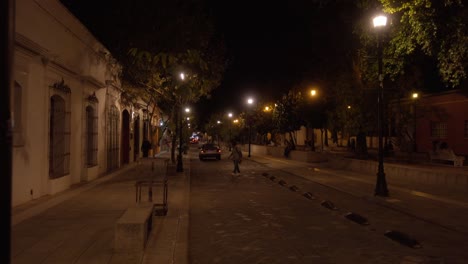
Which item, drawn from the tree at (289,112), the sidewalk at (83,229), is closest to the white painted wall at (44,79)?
the sidewalk at (83,229)

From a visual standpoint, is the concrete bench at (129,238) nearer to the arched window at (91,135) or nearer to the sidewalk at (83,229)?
the sidewalk at (83,229)

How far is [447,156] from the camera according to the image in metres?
22.5

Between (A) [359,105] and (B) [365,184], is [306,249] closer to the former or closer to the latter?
(B) [365,184]

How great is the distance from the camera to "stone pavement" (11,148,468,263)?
717 cm

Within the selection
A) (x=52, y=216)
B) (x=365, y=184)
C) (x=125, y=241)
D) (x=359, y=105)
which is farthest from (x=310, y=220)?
(x=359, y=105)

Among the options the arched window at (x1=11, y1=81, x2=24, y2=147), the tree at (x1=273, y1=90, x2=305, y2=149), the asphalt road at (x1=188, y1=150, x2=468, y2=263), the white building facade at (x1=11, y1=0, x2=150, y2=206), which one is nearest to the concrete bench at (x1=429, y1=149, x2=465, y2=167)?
the asphalt road at (x1=188, y1=150, x2=468, y2=263)

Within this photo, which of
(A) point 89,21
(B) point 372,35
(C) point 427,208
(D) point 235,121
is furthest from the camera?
(D) point 235,121

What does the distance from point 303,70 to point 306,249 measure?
2583 centimetres

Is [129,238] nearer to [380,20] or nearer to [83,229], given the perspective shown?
[83,229]

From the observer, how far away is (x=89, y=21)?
26.8 m

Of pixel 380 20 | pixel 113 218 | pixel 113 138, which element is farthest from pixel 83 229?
pixel 113 138

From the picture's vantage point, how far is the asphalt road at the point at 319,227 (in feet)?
24.9

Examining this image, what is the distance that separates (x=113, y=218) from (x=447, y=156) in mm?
17980

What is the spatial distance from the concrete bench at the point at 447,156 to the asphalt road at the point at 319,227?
24.5 ft
